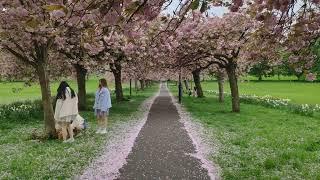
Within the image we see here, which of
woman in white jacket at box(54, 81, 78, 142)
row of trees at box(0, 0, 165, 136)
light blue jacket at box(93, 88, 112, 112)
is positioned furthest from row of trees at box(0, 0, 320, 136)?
light blue jacket at box(93, 88, 112, 112)

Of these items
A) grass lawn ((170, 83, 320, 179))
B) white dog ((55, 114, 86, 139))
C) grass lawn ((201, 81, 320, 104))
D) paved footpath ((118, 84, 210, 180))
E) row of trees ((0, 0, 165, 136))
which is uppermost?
row of trees ((0, 0, 165, 136))

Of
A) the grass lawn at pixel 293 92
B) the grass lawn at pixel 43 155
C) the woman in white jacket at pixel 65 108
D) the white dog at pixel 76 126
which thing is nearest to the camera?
the grass lawn at pixel 43 155

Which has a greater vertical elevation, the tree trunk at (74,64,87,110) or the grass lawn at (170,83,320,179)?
the tree trunk at (74,64,87,110)

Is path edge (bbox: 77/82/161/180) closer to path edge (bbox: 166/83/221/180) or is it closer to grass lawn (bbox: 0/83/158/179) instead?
grass lawn (bbox: 0/83/158/179)

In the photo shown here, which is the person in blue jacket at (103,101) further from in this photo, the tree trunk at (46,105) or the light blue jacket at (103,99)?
the tree trunk at (46,105)

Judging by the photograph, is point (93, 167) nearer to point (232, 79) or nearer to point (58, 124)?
point (58, 124)

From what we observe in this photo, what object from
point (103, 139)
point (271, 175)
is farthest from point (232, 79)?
point (271, 175)


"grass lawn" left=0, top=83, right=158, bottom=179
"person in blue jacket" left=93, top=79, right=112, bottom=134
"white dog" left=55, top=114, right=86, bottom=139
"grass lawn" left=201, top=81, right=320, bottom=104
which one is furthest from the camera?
"grass lawn" left=201, top=81, right=320, bottom=104

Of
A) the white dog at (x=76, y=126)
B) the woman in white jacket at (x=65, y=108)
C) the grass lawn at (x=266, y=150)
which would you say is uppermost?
the woman in white jacket at (x=65, y=108)

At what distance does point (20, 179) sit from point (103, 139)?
24.4 feet

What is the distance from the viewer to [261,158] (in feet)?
49.6

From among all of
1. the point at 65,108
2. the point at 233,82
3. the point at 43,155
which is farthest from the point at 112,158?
the point at 233,82

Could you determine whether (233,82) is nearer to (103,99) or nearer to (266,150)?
(103,99)

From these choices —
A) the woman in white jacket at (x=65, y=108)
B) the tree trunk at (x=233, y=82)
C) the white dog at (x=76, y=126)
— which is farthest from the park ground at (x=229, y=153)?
the tree trunk at (x=233, y=82)
